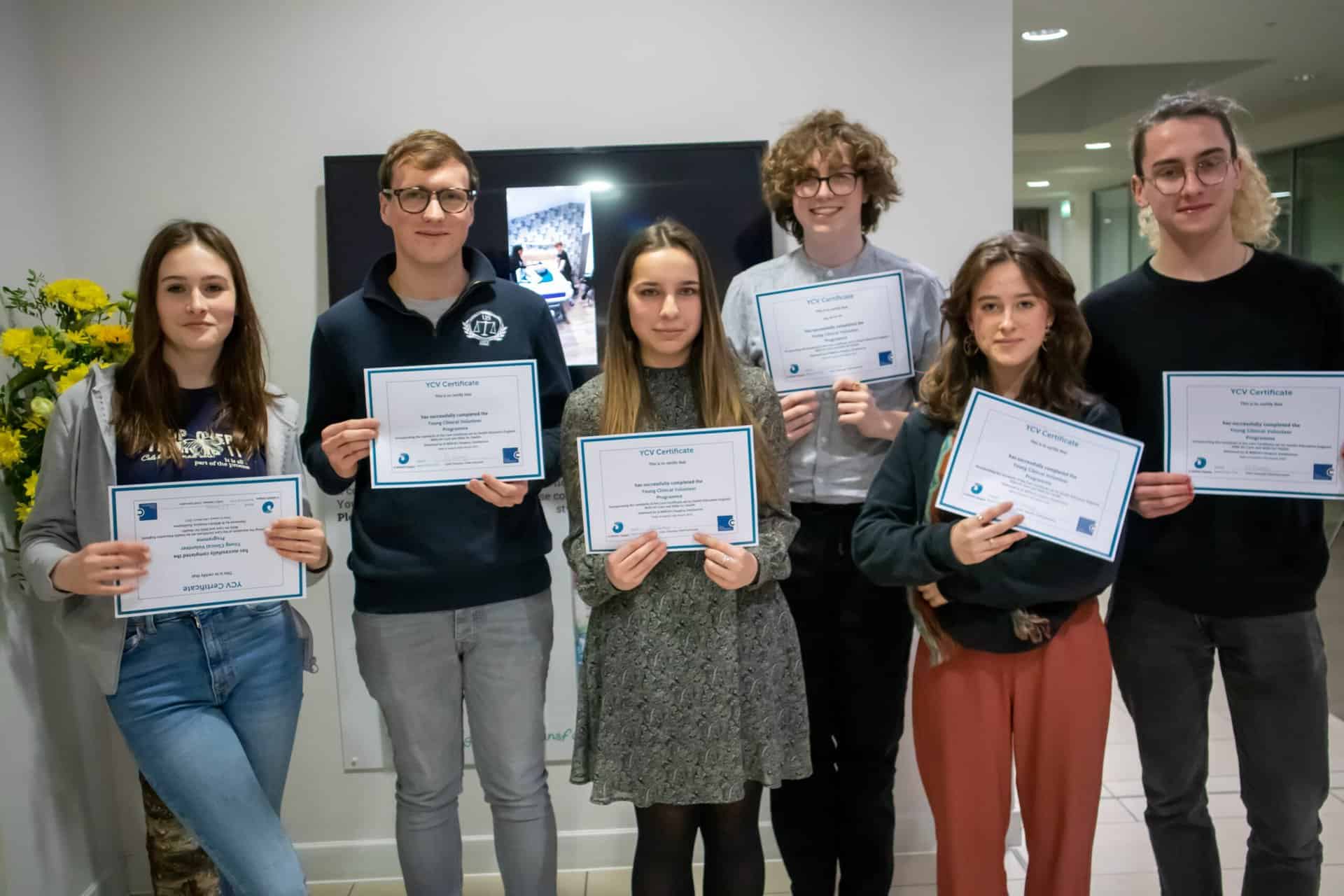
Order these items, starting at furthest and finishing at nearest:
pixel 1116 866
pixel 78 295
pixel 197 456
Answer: pixel 1116 866
pixel 78 295
pixel 197 456

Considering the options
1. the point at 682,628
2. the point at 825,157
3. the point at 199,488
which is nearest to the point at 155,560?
the point at 199,488

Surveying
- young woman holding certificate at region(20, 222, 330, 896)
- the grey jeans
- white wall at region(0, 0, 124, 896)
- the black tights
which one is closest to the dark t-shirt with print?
young woman holding certificate at region(20, 222, 330, 896)

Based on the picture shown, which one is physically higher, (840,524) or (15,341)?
(15,341)

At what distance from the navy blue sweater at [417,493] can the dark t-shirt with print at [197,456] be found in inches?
6.1

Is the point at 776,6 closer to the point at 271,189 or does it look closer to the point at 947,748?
the point at 271,189

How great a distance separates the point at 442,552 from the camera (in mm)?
2012

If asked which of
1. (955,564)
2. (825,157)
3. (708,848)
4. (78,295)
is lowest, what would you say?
(708,848)

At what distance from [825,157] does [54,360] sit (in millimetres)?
1926

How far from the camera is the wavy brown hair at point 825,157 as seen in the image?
2.21 metres

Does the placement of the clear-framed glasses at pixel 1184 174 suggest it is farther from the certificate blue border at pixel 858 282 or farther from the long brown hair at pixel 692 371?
the long brown hair at pixel 692 371

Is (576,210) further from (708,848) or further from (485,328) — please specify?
(708,848)

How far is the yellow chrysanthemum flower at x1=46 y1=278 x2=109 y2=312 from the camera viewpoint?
249 centimetres

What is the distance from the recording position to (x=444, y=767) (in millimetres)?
2100

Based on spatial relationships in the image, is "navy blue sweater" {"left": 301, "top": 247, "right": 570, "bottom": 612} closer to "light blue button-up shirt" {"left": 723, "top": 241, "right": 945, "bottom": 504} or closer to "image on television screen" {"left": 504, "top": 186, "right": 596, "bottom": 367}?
"light blue button-up shirt" {"left": 723, "top": 241, "right": 945, "bottom": 504}
